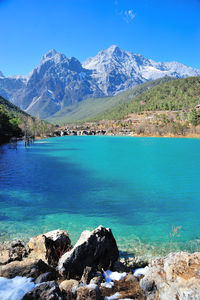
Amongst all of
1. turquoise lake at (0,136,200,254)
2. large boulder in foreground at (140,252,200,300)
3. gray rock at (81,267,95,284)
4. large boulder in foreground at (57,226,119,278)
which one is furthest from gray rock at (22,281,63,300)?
turquoise lake at (0,136,200,254)

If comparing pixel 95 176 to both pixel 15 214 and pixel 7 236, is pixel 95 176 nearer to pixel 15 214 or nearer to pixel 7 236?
pixel 15 214

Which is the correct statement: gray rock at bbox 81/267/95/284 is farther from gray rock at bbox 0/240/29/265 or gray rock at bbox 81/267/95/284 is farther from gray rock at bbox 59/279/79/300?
gray rock at bbox 0/240/29/265

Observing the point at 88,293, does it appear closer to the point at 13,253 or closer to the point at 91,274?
the point at 91,274

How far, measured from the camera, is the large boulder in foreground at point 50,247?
381 inches

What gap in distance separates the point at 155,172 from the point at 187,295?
36670 millimetres

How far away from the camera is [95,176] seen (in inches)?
1444

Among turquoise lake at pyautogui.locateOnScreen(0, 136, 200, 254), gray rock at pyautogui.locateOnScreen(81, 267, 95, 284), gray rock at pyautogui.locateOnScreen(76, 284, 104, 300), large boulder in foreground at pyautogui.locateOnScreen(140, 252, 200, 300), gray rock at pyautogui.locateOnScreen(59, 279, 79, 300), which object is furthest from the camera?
turquoise lake at pyautogui.locateOnScreen(0, 136, 200, 254)

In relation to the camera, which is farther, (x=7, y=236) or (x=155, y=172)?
(x=155, y=172)

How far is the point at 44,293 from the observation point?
6.26 m

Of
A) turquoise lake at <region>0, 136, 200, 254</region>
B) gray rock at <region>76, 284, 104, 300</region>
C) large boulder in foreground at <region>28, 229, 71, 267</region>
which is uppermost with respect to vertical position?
gray rock at <region>76, 284, 104, 300</region>

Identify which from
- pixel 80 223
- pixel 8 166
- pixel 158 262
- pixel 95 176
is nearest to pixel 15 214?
pixel 80 223

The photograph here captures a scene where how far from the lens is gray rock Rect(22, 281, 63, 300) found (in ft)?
20.2

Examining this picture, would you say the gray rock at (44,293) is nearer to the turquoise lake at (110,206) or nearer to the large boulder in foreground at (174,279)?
the large boulder in foreground at (174,279)

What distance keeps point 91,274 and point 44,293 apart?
2.44 meters
